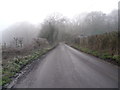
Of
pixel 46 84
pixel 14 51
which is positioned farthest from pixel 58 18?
pixel 46 84

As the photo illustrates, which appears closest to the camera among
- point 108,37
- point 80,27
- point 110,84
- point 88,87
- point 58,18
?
point 88,87

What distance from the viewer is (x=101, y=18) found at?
64.3 meters

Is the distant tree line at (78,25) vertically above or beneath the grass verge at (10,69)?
above

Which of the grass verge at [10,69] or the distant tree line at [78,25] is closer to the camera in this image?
the grass verge at [10,69]

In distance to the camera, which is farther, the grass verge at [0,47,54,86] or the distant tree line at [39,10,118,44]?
the distant tree line at [39,10,118,44]

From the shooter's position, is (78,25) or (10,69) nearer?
(10,69)

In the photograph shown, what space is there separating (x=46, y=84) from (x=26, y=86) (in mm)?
837

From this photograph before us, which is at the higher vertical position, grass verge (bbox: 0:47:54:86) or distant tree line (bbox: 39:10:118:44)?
distant tree line (bbox: 39:10:118:44)

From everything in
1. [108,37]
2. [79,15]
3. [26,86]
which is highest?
[79,15]

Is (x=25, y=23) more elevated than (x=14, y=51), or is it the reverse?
(x=25, y=23)

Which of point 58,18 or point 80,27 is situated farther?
point 80,27

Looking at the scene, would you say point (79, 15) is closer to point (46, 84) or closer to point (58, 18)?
point (58, 18)

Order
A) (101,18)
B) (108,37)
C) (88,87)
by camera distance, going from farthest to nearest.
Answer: (101,18) < (108,37) < (88,87)

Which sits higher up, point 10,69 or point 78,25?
point 78,25
